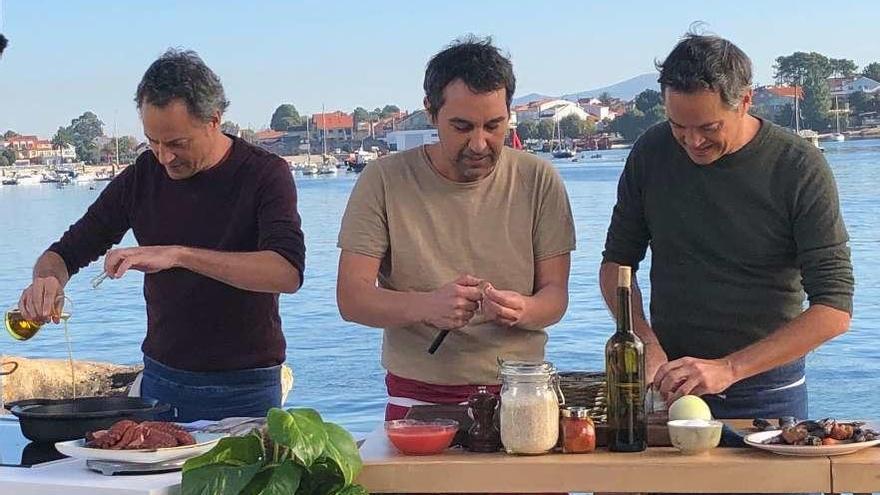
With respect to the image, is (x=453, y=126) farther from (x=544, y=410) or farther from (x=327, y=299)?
(x=327, y=299)

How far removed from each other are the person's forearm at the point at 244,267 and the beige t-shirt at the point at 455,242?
24 cm

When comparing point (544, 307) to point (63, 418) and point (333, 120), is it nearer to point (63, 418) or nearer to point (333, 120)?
point (63, 418)

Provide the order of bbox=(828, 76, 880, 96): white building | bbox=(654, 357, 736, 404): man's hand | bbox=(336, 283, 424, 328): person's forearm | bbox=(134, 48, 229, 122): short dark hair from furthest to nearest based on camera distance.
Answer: bbox=(828, 76, 880, 96): white building, bbox=(134, 48, 229, 122): short dark hair, bbox=(336, 283, 424, 328): person's forearm, bbox=(654, 357, 736, 404): man's hand

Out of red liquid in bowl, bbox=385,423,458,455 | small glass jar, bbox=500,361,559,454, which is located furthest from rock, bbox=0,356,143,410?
small glass jar, bbox=500,361,559,454

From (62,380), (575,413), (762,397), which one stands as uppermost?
(575,413)

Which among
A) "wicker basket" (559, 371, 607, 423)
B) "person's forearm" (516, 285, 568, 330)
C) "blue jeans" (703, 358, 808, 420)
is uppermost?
"person's forearm" (516, 285, 568, 330)

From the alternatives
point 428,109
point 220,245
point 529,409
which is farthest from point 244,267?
point 529,409

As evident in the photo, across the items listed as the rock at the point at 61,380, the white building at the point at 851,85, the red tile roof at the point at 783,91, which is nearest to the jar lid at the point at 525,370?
the red tile roof at the point at 783,91

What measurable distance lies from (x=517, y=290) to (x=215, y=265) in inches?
25.7

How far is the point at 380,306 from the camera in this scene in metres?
2.58

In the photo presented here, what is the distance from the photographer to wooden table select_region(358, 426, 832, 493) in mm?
2047

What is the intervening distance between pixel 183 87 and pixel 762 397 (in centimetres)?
142

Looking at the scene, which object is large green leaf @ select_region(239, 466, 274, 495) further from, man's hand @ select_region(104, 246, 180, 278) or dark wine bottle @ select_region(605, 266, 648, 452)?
man's hand @ select_region(104, 246, 180, 278)

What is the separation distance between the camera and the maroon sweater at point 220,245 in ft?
9.77
